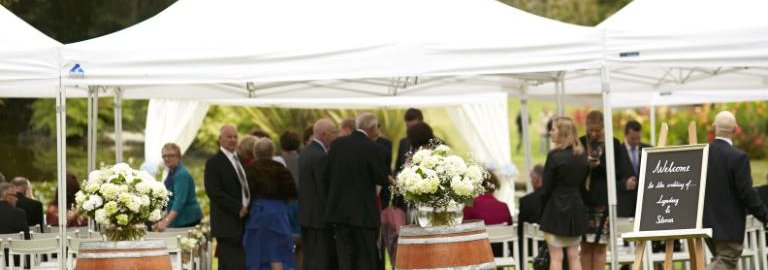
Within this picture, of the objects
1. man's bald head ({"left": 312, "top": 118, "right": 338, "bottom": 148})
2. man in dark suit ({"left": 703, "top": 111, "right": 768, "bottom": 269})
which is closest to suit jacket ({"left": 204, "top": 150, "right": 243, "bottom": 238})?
man's bald head ({"left": 312, "top": 118, "right": 338, "bottom": 148})

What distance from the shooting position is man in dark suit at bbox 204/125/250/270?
11648 millimetres

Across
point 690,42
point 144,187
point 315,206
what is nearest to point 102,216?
point 144,187

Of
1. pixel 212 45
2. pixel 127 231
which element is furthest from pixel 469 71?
pixel 127 231

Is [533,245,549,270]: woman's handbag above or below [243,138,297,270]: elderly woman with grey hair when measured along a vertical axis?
below

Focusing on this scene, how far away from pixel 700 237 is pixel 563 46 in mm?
1556

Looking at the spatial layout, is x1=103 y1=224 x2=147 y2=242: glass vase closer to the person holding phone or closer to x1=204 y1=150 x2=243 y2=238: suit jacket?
x1=204 y1=150 x2=243 y2=238: suit jacket

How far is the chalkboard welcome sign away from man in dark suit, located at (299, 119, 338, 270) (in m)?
2.99

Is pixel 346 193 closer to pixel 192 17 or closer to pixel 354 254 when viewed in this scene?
pixel 354 254

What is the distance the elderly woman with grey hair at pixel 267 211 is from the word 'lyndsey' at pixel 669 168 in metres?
3.48

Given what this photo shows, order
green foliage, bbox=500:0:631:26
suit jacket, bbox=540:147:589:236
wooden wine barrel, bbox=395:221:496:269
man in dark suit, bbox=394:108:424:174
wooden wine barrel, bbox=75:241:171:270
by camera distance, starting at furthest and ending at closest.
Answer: green foliage, bbox=500:0:631:26, man in dark suit, bbox=394:108:424:174, suit jacket, bbox=540:147:589:236, wooden wine barrel, bbox=395:221:496:269, wooden wine barrel, bbox=75:241:171:270

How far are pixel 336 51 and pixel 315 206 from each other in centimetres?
236

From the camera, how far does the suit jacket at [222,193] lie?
459 inches

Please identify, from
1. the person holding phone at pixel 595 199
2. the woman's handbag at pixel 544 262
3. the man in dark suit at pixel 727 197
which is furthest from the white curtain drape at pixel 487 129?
the man in dark suit at pixel 727 197

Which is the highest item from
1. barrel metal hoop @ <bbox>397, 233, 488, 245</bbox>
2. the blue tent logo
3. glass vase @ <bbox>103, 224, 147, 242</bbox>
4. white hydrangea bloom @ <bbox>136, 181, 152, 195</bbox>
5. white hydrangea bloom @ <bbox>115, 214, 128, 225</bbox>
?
the blue tent logo
